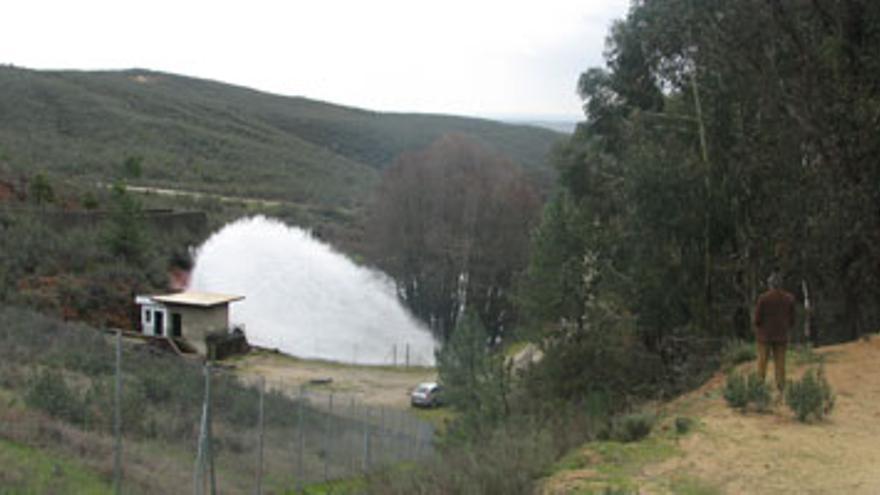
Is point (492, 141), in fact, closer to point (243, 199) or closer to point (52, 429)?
point (243, 199)

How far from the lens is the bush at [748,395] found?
13.0 meters

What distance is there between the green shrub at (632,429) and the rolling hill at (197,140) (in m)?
47.6

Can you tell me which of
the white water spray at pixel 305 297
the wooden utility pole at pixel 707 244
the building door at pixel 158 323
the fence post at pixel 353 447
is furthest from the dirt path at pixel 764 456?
the white water spray at pixel 305 297

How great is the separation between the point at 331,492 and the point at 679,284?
29.1 feet

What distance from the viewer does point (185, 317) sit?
4138cm

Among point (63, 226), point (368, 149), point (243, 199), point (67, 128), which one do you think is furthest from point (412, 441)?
point (368, 149)

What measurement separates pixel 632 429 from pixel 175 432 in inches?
271

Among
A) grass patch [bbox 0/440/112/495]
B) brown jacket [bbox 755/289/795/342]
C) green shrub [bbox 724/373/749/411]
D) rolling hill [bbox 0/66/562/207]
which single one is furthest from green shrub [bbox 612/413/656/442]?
rolling hill [bbox 0/66/562/207]

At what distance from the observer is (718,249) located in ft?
67.1

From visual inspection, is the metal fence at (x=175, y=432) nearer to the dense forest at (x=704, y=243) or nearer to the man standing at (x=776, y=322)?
the dense forest at (x=704, y=243)

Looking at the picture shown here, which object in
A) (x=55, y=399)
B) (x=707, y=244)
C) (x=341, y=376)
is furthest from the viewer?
(x=341, y=376)

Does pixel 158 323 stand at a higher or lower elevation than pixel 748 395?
lower

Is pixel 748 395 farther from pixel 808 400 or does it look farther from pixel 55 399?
pixel 55 399

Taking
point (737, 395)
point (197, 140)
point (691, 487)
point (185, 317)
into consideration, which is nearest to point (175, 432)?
point (691, 487)
